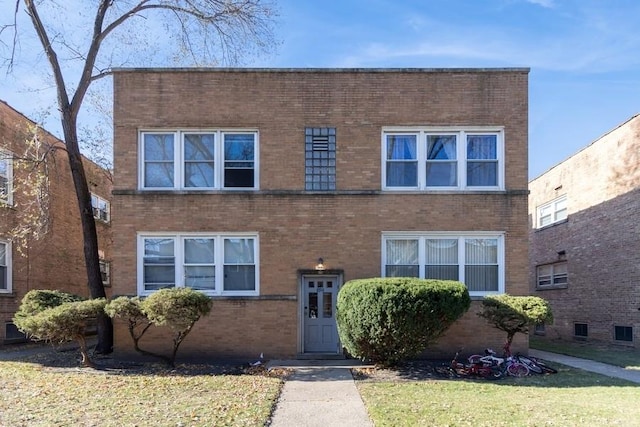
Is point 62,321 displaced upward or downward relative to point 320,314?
upward

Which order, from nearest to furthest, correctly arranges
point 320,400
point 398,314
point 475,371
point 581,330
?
point 320,400 < point 398,314 < point 475,371 < point 581,330

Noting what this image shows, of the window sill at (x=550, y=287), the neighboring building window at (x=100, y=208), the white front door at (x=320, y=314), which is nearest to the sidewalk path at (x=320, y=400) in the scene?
the white front door at (x=320, y=314)

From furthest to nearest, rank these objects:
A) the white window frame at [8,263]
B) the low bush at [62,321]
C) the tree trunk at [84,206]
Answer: the white window frame at [8,263], the tree trunk at [84,206], the low bush at [62,321]

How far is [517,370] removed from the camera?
34.2ft

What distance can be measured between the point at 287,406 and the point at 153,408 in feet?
6.70

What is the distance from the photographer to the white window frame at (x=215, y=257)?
1228cm

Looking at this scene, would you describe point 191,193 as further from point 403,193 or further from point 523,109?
point 523,109

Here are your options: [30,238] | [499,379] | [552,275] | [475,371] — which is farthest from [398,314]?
[552,275]

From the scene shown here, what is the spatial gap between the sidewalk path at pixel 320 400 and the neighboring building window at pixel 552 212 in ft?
41.2

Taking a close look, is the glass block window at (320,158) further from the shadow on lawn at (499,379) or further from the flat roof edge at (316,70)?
the shadow on lawn at (499,379)

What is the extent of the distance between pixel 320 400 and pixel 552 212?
51.4ft

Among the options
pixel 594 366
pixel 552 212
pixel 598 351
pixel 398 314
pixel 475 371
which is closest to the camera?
pixel 398 314

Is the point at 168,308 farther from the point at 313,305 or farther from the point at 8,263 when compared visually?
the point at 8,263

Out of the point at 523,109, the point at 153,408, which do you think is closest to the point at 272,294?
the point at 153,408
